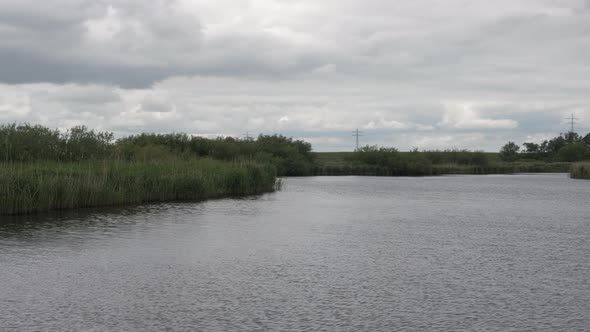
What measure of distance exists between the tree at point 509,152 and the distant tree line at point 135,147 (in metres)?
56.6

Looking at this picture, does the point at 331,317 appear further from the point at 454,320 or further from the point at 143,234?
the point at 143,234

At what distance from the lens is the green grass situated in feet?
82.8

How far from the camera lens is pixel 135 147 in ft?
165

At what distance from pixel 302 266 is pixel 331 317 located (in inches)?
179

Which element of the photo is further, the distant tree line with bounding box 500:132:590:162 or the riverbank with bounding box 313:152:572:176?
the distant tree line with bounding box 500:132:590:162

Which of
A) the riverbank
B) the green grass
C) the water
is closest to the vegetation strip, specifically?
the green grass

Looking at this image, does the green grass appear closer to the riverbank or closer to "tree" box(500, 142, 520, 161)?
the riverbank

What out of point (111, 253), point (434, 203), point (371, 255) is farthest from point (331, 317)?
point (434, 203)

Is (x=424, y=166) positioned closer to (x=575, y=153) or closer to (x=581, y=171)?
(x=581, y=171)

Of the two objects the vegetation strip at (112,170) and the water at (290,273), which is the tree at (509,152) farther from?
the water at (290,273)

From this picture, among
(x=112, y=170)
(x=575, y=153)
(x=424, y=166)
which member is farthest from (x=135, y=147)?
(x=575, y=153)

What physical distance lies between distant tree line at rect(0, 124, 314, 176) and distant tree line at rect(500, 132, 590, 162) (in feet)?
187

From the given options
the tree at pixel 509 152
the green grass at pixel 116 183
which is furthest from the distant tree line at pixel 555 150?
the green grass at pixel 116 183

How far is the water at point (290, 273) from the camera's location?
10.7 metres
